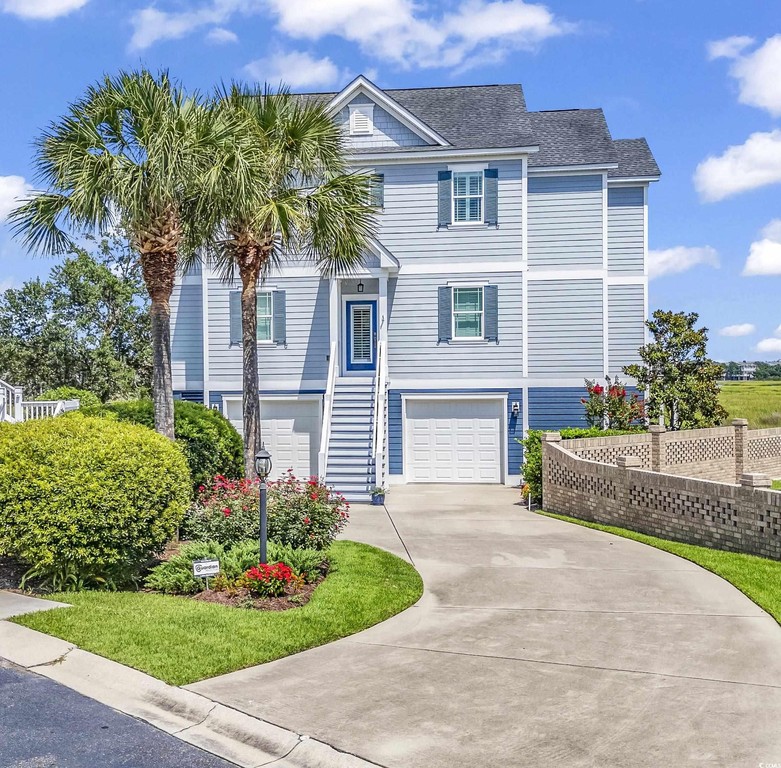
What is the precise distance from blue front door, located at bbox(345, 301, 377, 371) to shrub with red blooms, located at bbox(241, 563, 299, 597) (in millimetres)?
11927

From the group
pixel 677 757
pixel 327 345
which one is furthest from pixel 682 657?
pixel 327 345

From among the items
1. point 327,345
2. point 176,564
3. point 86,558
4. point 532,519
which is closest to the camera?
point 86,558

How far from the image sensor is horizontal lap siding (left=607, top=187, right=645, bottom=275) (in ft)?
69.4

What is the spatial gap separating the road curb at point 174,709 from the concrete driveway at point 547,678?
127 mm

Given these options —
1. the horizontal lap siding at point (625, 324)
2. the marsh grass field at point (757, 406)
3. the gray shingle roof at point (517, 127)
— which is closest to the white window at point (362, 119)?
the gray shingle roof at point (517, 127)

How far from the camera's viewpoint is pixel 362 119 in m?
20.0

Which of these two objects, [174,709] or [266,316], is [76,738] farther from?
[266,316]

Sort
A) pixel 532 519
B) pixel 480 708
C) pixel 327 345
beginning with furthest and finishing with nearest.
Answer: pixel 327 345 < pixel 532 519 < pixel 480 708

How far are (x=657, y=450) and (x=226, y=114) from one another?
11020mm

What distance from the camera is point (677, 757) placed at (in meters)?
4.73

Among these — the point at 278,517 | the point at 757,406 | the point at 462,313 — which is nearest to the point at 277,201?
the point at 278,517

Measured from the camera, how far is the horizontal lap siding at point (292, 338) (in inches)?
781

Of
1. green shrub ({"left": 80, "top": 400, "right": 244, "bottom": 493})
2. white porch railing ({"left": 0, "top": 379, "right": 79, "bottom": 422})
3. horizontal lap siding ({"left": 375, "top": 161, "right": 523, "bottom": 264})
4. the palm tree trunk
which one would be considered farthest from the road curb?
horizontal lap siding ({"left": 375, "top": 161, "right": 523, "bottom": 264})

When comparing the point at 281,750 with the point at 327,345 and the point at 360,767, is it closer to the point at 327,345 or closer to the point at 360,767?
the point at 360,767
